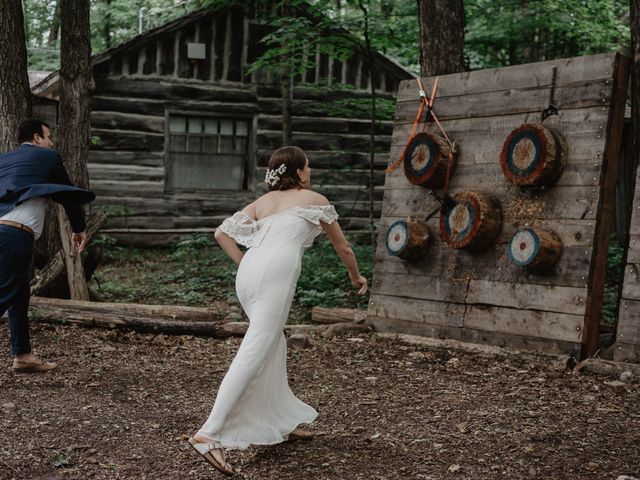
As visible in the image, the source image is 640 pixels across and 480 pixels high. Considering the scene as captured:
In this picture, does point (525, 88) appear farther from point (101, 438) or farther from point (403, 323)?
point (101, 438)

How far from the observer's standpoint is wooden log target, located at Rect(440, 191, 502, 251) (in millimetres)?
6773

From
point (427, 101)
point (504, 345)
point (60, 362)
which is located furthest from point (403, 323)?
point (60, 362)

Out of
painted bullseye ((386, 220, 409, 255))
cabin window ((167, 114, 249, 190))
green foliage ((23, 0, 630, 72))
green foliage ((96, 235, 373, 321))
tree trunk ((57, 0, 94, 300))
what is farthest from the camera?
cabin window ((167, 114, 249, 190))

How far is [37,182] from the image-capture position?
234 inches

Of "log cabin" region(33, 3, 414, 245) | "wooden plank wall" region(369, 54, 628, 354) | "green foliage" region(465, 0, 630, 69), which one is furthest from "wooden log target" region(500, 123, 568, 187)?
"green foliage" region(465, 0, 630, 69)

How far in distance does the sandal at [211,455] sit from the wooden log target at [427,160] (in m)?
4.15

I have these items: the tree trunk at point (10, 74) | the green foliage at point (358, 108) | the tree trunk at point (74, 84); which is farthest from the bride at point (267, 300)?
the green foliage at point (358, 108)

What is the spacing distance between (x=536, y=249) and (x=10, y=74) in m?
5.88

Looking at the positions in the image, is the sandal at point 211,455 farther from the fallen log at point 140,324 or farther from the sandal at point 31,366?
the fallen log at point 140,324

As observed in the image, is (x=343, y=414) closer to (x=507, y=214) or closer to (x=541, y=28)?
(x=507, y=214)

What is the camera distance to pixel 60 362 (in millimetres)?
6395

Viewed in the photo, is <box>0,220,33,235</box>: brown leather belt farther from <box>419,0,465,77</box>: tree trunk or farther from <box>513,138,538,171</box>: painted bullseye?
<box>419,0,465,77</box>: tree trunk

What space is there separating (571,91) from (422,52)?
2323 mm

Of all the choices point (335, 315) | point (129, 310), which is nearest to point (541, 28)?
point (335, 315)
